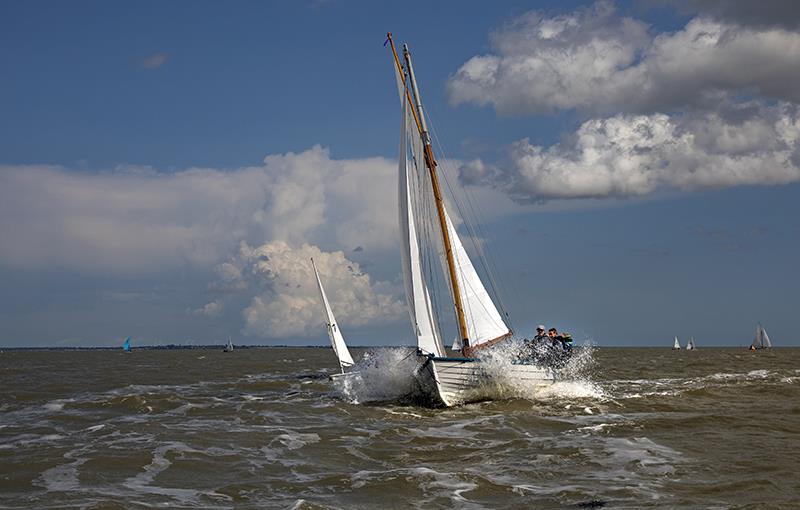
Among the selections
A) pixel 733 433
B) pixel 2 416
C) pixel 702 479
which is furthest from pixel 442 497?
pixel 2 416

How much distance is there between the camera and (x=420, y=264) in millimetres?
32844

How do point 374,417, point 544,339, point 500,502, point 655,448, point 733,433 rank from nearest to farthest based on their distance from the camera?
point 500,502
point 655,448
point 733,433
point 374,417
point 544,339

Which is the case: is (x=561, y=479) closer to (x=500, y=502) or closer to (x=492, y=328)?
(x=500, y=502)

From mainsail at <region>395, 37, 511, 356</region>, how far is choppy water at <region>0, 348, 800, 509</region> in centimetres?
338

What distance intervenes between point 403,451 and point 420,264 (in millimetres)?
11575

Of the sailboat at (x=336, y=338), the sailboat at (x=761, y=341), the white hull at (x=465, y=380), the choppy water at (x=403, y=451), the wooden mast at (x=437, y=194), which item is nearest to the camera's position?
the choppy water at (x=403, y=451)

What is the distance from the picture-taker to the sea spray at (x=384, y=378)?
34875 millimetres

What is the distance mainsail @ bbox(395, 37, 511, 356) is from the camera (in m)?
32.4

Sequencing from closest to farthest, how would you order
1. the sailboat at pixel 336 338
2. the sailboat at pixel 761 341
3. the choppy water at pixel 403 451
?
the choppy water at pixel 403 451, the sailboat at pixel 336 338, the sailboat at pixel 761 341

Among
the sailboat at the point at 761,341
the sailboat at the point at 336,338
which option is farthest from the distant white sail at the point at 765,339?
the sailboat at the point at 336,338

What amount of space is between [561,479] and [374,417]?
44.1 feet

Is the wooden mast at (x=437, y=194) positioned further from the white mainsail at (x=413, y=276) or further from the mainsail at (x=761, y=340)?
the mainsail at (x=761, y=340)

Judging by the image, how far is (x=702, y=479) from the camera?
17672mm

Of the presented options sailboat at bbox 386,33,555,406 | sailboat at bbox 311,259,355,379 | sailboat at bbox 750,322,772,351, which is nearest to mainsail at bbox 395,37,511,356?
sailboat at bbox 386,33,555,406
